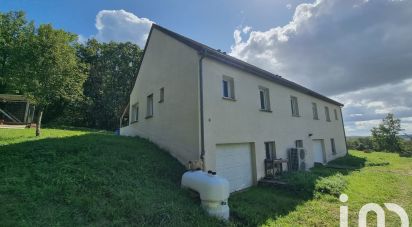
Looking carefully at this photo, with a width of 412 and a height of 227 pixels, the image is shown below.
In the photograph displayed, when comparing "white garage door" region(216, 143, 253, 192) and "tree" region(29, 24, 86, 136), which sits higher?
"tree" region(29, 24, 86, 136)

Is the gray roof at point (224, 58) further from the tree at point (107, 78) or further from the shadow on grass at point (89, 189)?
the tree at point (107, 78)

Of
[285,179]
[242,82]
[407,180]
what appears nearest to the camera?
[285,179]

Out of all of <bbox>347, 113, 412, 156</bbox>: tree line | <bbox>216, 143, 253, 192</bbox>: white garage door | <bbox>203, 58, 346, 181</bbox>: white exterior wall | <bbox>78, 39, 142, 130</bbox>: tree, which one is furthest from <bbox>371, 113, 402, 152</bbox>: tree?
<bbox>78, 39, 142, 130</bbox>: tree

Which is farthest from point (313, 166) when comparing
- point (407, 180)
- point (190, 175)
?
point (190, 175)

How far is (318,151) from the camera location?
1731 centimetres

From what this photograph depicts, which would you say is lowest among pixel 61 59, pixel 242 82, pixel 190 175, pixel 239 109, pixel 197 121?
pixel 190 175

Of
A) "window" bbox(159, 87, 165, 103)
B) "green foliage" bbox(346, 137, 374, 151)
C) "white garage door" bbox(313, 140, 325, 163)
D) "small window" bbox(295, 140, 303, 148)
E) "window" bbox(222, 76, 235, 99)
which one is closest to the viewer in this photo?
"window" bbox(222, 76, 235, 99)

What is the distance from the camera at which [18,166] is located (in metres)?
6.41

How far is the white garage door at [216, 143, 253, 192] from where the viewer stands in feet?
28.6

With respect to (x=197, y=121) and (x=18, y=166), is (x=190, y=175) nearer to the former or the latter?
(x=197, y=121)

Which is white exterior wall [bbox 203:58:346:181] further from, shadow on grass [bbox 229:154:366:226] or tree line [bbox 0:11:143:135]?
tree line [bbox 0:11:143:135]

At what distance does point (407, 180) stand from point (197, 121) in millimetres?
11353

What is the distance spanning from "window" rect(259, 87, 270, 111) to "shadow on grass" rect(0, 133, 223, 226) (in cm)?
580

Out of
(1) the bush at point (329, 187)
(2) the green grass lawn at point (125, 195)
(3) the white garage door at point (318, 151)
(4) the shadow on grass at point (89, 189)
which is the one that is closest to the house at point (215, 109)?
(2) the green grass lawn at point (125, 195)
